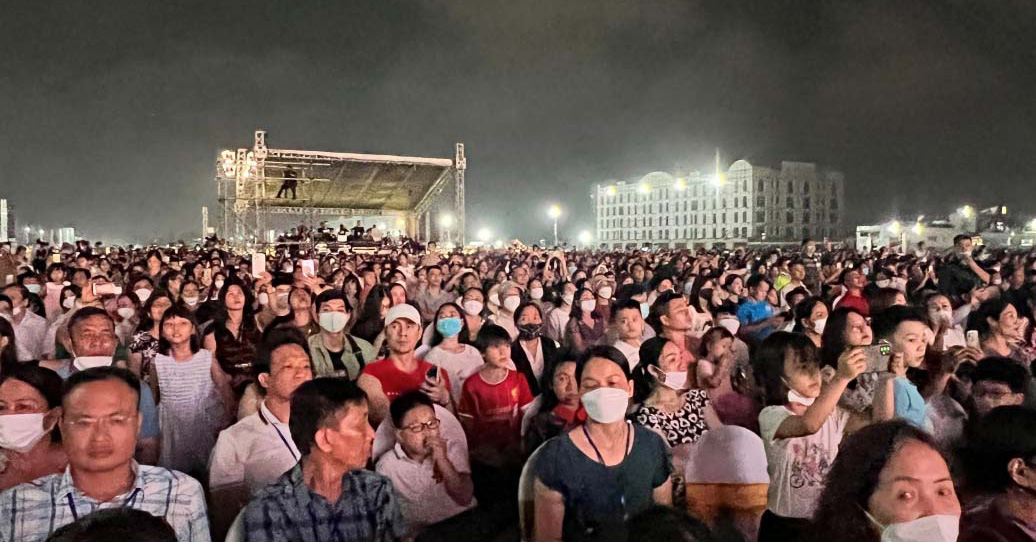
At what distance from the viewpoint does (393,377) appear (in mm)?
4730

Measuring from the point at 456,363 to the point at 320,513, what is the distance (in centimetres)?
260

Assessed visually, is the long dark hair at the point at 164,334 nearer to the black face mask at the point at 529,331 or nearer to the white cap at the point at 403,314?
the white cap at the point at 403,314

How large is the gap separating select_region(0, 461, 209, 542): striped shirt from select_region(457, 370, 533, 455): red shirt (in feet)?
6.63

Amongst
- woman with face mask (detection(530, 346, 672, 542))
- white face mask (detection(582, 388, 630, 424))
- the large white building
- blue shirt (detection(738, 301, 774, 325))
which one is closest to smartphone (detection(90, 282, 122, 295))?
woman with face mask (detection(530, 346, 672, 542))

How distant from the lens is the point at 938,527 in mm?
2211

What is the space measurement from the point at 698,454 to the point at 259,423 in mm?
2297

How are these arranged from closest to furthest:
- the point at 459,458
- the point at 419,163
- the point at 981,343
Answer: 1. the point at 459,458
2. the point at 981,343
3. the point at 419,163

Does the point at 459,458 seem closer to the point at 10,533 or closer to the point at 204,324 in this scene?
the point at 10,533

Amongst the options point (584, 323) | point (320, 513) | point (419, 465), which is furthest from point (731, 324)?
point (320, 513)

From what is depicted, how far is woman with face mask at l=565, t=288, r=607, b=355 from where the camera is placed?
708 cm

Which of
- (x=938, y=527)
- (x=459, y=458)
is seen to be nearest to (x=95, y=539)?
(x=459, y=458)

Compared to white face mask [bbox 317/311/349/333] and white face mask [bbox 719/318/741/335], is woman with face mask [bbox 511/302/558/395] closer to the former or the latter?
white face mask [bbox 317/311/349/333]

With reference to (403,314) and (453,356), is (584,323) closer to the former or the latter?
(453,356)

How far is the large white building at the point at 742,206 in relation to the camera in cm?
8606
